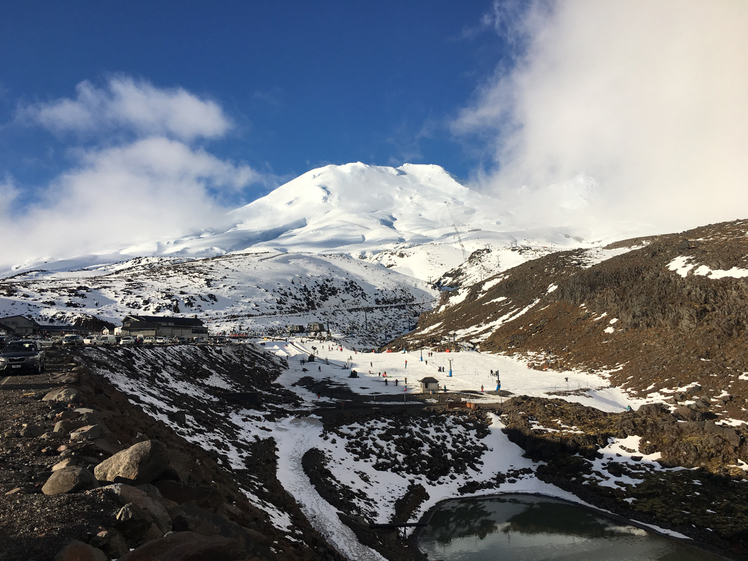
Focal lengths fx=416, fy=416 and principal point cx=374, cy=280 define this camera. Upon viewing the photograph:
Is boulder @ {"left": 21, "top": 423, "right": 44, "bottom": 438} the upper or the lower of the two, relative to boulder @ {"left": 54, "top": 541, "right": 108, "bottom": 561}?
upper

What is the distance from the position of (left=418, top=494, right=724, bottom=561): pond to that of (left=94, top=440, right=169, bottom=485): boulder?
19.9 m

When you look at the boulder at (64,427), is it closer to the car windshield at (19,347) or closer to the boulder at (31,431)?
the boulder at (31,431)

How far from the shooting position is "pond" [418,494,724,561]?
25.0m

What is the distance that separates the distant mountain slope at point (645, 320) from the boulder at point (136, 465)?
48.8 m

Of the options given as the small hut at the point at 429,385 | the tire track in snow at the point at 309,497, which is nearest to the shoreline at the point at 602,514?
the tire track in snow at the point at 309,497

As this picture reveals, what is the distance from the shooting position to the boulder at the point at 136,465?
34.0 ft

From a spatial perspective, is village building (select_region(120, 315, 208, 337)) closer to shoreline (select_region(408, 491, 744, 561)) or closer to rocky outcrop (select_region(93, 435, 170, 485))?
shoreline (select_region(408, 491, 744, 561))

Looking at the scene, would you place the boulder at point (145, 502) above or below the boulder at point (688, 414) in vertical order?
above

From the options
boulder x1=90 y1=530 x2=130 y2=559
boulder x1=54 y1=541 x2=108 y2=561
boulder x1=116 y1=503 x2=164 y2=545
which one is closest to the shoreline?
boulder x1=116 y1=503 x2=164 y2=545

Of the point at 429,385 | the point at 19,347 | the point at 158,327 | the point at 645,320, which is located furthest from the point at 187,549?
the point at 158,327

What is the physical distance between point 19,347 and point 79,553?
80.2 feet

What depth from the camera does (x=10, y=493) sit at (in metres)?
8.99

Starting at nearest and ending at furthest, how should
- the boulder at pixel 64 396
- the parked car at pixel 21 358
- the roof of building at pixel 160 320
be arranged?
the boulder at pixel 64 396 < the parked car at pixel 21 358 < the roof of building at pixel 160 320

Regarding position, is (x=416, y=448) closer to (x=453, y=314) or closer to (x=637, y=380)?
(x=637, y=380)
